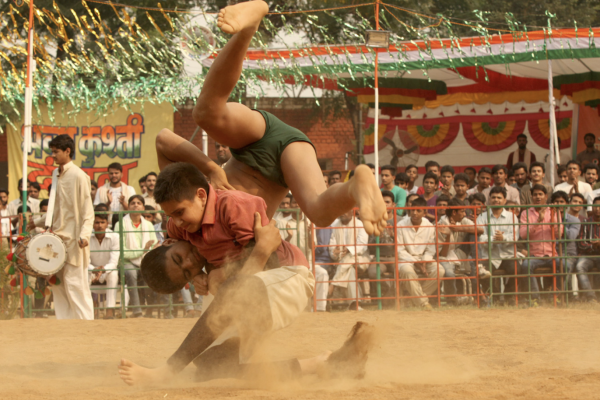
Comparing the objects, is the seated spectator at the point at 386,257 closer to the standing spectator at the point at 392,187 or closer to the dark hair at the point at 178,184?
the standing spectator at the point at 392,187

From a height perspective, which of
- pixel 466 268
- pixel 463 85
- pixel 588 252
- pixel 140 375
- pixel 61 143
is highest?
pixel 463 85

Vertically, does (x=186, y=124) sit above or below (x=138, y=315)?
above

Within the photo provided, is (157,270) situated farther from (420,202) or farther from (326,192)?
(420,202)

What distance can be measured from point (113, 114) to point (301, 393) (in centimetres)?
997

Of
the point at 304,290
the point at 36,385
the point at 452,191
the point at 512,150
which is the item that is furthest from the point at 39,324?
the point at 512,150

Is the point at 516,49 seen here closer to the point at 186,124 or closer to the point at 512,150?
the point at 512,150

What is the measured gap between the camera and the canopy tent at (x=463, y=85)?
9992mm

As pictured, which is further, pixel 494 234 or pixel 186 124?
pixel 186 124

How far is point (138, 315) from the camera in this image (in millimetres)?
8164

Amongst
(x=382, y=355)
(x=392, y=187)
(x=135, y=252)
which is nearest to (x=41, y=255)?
(x=135, y=252)

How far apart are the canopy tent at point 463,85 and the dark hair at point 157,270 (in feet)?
21.5

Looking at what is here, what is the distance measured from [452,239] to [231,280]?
210 inches

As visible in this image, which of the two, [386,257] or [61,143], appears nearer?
[61,143]

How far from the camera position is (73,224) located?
7094mm
